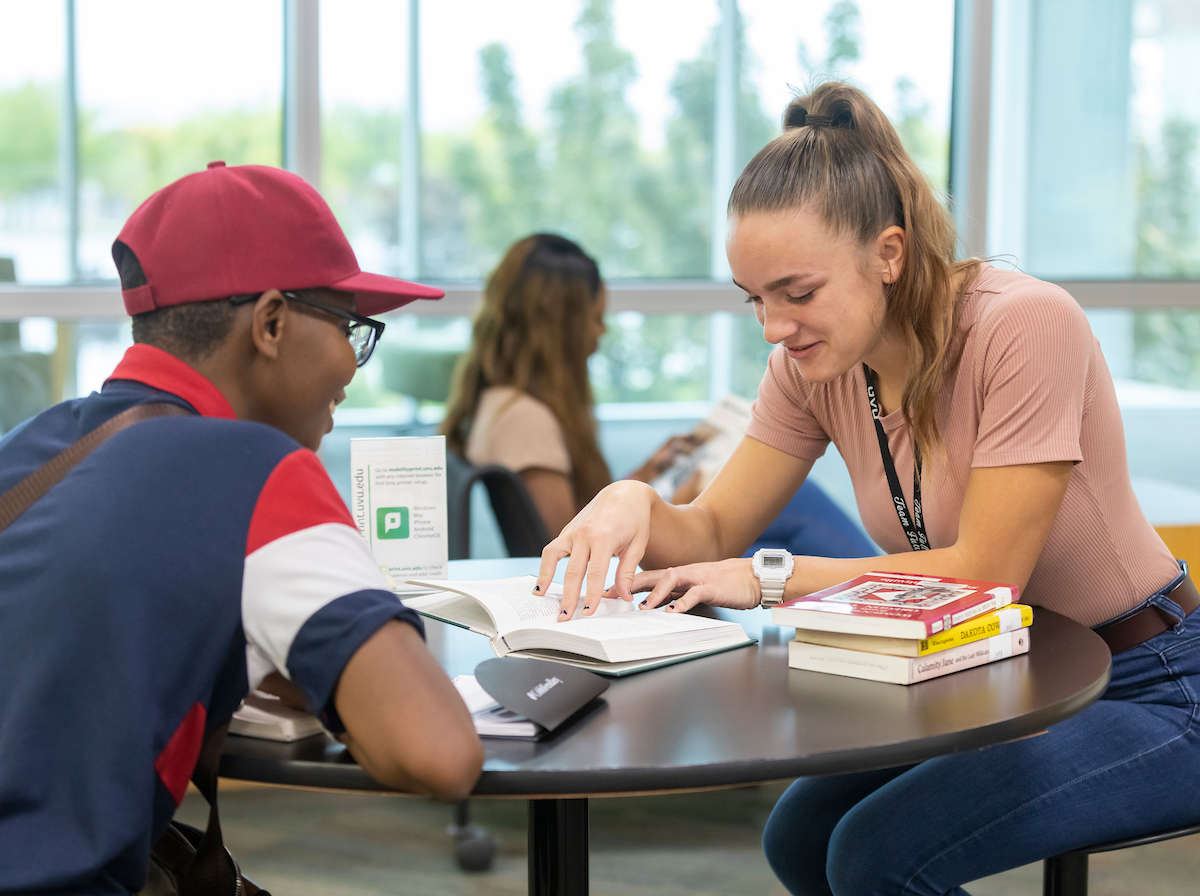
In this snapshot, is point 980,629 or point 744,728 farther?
point 980,629

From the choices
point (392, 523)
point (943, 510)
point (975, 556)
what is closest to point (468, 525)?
point (392, 523)

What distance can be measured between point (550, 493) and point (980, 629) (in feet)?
5.71

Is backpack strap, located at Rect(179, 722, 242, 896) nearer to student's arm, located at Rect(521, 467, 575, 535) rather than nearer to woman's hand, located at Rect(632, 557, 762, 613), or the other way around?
woman's hand, located at Rect(632, 557, 762, 613)

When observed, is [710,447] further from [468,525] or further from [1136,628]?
[1136,628]

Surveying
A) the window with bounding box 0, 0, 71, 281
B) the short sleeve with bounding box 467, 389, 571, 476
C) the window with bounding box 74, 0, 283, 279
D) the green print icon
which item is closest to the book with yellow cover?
the green print icon

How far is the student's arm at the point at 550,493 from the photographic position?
2.83 m

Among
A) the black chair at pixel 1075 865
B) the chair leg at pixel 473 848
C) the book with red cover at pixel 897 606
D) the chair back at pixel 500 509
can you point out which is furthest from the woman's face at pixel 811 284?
the chair leg at pixel 473 848

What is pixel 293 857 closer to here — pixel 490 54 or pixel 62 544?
pixel 62 544

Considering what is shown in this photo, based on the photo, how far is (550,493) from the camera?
2.84 metres

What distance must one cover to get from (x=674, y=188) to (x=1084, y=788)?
2.71 m

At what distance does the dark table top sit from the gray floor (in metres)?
1.43

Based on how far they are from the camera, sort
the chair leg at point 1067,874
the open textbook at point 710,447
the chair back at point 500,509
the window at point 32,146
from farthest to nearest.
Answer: the window at point 32,146 < the open textbook at point 710,447 < the chair back at point 500,509 < the chair leg at point 1067,874

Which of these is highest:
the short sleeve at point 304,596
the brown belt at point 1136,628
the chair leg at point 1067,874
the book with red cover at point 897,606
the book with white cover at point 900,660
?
the short sleeve at point 304,596

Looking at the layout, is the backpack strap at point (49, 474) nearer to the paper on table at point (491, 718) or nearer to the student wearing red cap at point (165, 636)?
the student wearing red cap at point (165, 636)
